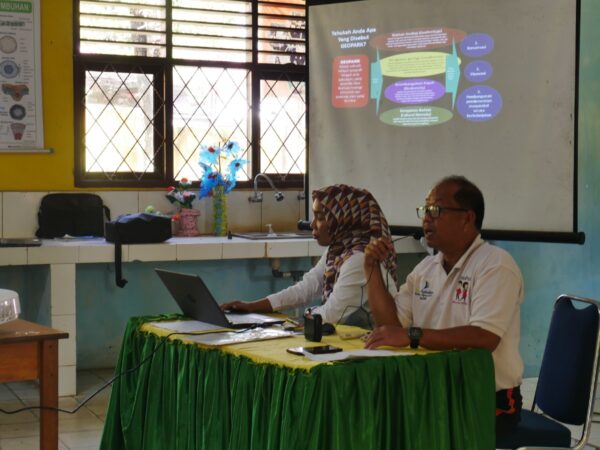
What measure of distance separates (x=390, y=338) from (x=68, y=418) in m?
2.56

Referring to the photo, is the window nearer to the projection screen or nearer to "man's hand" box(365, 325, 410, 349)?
the projection screen

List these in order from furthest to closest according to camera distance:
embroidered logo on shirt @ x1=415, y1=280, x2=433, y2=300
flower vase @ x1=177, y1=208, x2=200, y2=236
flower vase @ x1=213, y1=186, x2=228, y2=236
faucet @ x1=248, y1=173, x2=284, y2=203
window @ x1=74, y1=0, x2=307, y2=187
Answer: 1. faucet @ x1=248, y1=173, x2=284, y2=203
2. flower vase @ x1=213, y1=186, x2=228, y2=236
3. flower vase @ x1=177, y1=208, x2=200, y2=236
4. window @ x1=74, y1=0, x2=307, y2=187
5. embroidered logo on shirt @ x1=415, y1=280, x2=433, y2=300

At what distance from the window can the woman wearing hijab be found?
2.57 metres

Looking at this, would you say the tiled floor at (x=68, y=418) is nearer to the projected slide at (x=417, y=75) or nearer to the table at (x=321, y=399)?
the table at (x=321, y=399)

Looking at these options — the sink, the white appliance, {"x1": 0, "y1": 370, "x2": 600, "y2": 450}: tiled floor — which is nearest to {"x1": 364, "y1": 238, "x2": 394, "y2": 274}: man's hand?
the white appliance

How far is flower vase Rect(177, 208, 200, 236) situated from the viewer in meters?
6.08

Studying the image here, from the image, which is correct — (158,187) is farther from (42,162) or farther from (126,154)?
(42,162)

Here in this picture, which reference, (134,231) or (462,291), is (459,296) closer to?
(462,291)

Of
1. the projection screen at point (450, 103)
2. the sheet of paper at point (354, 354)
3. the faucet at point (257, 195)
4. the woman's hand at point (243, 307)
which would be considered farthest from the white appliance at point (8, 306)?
the faucet at point (257, 195)

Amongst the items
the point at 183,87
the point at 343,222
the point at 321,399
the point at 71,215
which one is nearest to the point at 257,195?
the point at 183,87

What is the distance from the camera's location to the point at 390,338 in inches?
110

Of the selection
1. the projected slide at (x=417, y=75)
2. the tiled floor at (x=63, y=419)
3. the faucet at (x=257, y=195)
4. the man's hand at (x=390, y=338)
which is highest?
the projected slide at (x=417, y=75)

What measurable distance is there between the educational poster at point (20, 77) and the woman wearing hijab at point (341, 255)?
265 cm

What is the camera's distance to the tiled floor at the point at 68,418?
4363 millimetres
